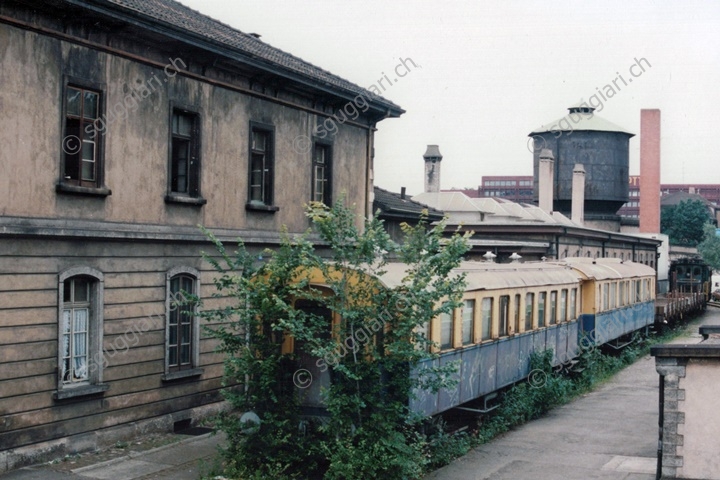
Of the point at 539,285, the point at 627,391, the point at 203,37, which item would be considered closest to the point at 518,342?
the point at 539,285

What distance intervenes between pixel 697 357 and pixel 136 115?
9.80 metres

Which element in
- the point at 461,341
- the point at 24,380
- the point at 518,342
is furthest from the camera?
the point at 518,342

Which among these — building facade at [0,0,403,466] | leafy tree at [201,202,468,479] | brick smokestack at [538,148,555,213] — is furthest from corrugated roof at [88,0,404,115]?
brick smokestack at [538,148,555,213]

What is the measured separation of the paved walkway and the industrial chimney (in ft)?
83.1

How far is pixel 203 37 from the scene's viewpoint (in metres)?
15.3

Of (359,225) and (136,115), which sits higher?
(136,115)

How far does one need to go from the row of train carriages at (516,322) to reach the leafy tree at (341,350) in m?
0.68

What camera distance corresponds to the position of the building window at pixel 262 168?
18.0 metres

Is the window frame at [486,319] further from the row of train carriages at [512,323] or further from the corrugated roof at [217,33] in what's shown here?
the corrugated roof at [217,33]

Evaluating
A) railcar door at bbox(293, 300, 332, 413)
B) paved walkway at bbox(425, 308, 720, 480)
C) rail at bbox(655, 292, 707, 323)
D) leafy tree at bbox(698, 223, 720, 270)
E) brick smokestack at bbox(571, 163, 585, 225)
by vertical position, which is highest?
brick smokestack at bbox(571, 163, 585, 225)

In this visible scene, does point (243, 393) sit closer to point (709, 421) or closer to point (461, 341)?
point (461, 341)

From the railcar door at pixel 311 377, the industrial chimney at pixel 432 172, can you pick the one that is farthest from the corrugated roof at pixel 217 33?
the industrial chimney at pixel 432 172

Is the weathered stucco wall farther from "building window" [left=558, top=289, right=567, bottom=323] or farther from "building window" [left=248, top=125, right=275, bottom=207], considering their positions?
"building window" [left=248, top=125, right=275, bottom=207]

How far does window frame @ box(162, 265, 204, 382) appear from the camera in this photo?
15.3 metres
